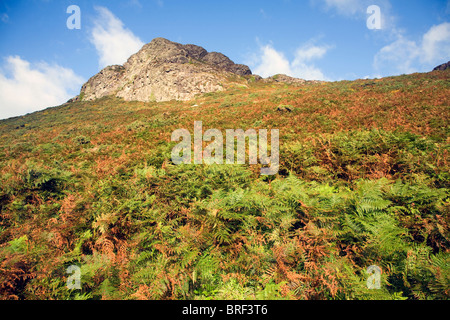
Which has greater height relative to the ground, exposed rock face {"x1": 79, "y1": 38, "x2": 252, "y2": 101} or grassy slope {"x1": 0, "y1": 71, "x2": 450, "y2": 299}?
exposed rock face {"x1": 79, "y1": 38, "x2": 252, "y2": 101}

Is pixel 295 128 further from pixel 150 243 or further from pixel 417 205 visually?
pixel 150 243

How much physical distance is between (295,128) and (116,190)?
8.97m

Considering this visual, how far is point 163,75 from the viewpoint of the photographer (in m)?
67.9

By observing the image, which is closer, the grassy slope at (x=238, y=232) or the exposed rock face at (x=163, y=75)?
the grassy slope at (x=238, y=232)

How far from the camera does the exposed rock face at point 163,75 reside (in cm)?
6129

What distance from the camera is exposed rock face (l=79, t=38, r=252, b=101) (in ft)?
201

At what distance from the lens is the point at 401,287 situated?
2.68 metres

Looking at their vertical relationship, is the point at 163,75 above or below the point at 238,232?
above

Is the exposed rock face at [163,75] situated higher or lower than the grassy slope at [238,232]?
higher

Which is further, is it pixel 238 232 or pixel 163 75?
pixel 163 75

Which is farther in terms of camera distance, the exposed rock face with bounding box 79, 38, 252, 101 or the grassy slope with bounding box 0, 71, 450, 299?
the exposed rock face with bounding box 79, 38, 252, 101

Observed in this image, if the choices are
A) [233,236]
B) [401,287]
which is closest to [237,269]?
[233,236]

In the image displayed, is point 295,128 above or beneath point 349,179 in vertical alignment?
above

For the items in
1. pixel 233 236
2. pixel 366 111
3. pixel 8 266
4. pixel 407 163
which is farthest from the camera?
pixel 366 111
